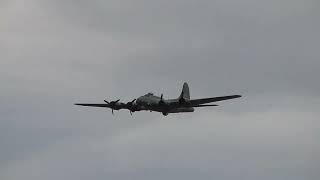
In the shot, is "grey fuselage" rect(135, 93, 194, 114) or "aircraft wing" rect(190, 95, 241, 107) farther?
"grey fuselage" rect(135, 93, 194, 114)

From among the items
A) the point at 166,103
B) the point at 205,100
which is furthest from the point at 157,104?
the point at 205,100

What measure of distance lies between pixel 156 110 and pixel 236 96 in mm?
14012

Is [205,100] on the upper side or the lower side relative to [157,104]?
upper

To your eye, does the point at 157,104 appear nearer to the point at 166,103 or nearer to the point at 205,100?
the point at 166,103

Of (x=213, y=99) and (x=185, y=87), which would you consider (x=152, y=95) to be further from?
(x=185, y=87)

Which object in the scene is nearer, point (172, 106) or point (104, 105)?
point (172, 106)

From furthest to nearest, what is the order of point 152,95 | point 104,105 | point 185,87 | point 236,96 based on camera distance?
point 185,87 < point 104,105 < point 152,95 < point 236,96

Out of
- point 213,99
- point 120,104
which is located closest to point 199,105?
point 213,99

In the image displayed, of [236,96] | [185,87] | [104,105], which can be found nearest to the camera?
[236,96]

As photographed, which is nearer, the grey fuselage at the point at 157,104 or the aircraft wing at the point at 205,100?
the aircraft wing at the point at 205,100

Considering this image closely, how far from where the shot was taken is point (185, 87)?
161 m

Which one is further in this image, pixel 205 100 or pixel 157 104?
pixel 157 104

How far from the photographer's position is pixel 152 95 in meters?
140

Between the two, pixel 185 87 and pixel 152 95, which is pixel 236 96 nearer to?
pixel 152 95
